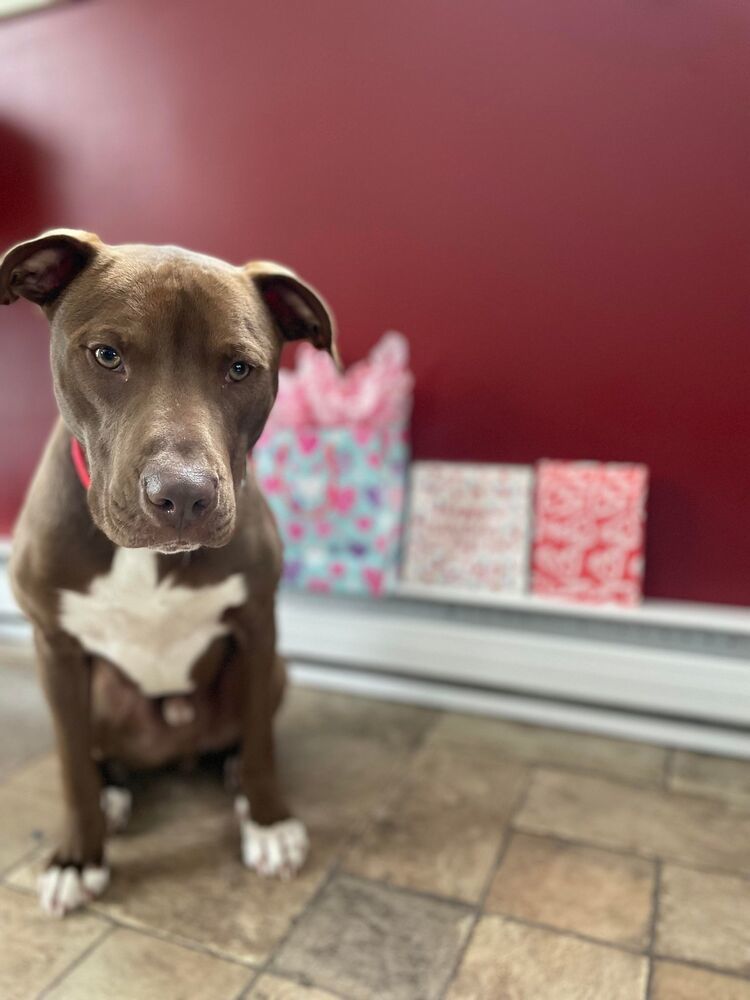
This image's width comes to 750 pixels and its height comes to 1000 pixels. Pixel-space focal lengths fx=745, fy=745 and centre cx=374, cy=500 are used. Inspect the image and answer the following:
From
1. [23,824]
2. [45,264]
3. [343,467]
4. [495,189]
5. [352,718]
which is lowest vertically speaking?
[352,718]

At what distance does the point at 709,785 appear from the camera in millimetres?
1786

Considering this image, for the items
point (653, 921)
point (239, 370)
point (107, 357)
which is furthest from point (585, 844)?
point (107, 357)

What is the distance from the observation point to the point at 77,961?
1245 mm

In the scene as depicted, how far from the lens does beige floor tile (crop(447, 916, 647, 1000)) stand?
1184mm

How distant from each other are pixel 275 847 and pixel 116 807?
38cm

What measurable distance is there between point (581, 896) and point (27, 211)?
2.66 meters

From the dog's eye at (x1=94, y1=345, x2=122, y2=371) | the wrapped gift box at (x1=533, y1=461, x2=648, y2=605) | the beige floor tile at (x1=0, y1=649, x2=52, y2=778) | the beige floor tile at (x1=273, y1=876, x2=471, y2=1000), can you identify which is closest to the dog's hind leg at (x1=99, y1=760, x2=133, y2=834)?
the beige floor tile at (x1=0, y1=649, x2=52, y2=778)

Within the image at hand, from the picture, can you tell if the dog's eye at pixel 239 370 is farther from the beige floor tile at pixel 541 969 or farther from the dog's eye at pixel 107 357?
the beige floor tile at pixel 541 969

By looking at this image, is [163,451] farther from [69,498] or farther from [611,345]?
[611,345]

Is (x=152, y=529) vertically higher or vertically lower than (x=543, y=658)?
higher

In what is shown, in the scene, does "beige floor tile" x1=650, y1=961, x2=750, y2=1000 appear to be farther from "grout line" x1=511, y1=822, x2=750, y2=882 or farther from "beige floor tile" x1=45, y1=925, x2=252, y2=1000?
"beige floor tile" x1=45, y1=925, x2=252, y2=1000

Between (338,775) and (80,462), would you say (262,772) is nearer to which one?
(338,775)

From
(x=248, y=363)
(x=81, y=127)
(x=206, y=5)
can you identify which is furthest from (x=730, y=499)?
(x=81, y=127)

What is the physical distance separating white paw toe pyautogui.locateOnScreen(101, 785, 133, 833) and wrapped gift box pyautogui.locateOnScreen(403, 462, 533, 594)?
955 mm
